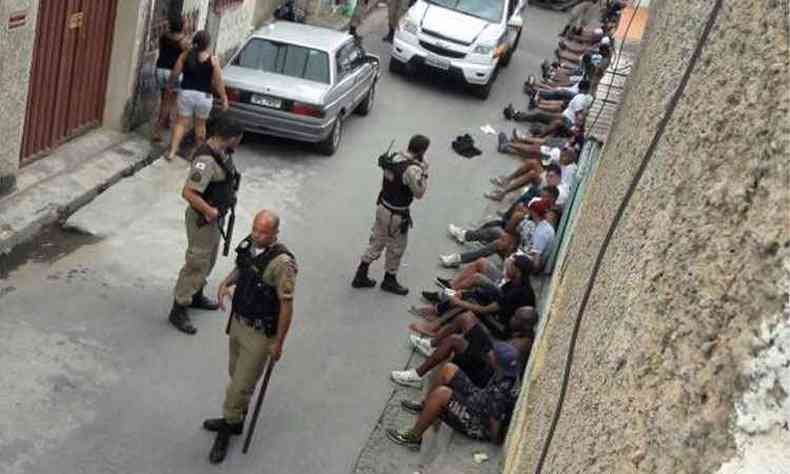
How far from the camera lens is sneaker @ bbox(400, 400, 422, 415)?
28.1 feet

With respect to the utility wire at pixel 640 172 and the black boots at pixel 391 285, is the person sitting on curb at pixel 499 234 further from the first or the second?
the utility wire at pixel 640 172

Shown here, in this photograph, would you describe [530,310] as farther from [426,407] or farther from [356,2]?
[356,2]

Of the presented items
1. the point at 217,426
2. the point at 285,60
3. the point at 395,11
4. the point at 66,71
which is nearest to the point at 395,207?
the point at 217,426

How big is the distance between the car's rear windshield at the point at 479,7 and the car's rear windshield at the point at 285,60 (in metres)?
5.81

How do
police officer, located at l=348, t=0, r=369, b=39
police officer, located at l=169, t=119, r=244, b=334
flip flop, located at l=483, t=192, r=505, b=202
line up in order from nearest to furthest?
1. police officer, located at l=169, t=119, r=244, b=334
2. flip flop, located at l=483, t=192, r=505, b=202
3. police officer, located at l=348, t=0, r=369, b=39

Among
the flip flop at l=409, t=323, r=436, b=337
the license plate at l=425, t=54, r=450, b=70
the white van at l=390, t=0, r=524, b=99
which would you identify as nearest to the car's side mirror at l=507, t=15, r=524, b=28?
the white van at l=390, t=0, r=524, b=99

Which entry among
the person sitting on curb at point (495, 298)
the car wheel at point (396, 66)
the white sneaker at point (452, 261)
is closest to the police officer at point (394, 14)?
the car wheel at point (396, 66)

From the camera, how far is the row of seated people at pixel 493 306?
26.0ft

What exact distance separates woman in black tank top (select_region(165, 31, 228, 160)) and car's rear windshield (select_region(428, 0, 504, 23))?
7751mm

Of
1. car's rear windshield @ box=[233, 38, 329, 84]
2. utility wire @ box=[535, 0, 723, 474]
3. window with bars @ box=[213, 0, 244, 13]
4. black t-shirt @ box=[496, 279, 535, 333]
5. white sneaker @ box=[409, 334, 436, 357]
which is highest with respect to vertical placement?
utility wire @ box=[535, 0, 723, 474]

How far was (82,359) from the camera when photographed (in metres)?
8.17

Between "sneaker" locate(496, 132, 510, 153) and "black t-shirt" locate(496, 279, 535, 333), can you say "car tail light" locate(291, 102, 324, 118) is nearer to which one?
"sneaker" locate(496, 132, 510, 153)

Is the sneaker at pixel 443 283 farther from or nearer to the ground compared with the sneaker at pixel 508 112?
nearer to the ground

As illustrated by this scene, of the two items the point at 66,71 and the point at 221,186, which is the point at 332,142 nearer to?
the point at 66,71
